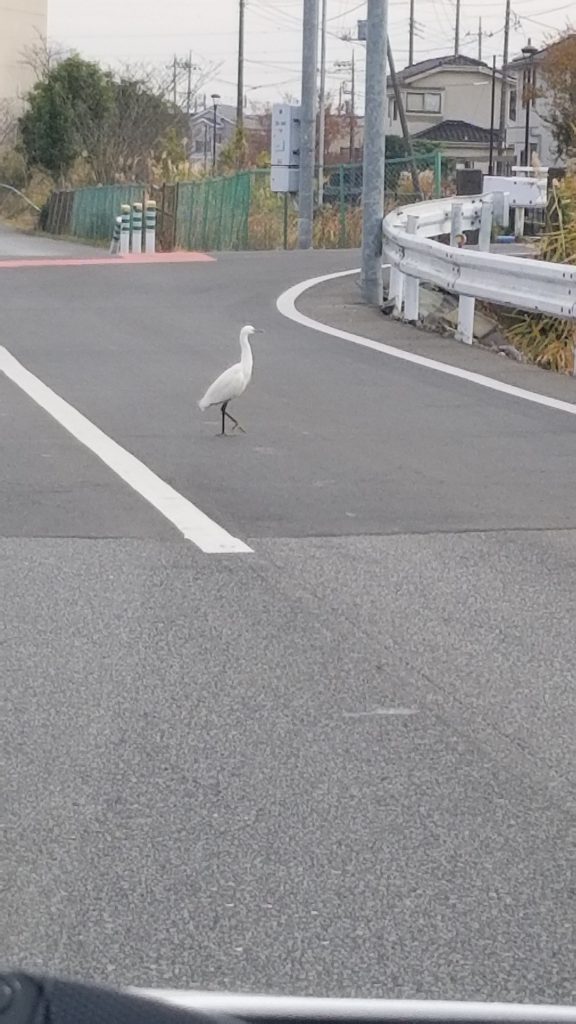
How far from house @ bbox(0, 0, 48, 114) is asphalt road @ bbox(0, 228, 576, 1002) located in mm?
75963

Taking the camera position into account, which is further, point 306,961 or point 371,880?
point 371,880

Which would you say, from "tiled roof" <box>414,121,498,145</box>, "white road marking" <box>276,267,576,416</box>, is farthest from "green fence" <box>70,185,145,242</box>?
"tiled roof" <box>414,121,498,145</box>

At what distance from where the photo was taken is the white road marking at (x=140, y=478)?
8086 millimetres

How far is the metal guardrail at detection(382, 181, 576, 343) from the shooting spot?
49.6 ft

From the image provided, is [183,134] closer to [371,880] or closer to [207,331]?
[207,331]

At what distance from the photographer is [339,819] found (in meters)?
4.55

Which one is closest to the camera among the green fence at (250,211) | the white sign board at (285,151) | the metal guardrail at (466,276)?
the metal guardrail at (466,276)

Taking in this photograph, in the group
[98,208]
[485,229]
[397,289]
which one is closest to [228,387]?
[397,289]

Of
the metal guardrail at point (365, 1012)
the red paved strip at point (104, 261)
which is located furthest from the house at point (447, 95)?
the metal guardrail at point (365, 1012)

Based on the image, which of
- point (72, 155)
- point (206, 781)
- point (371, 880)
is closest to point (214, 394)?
point (206, 781)

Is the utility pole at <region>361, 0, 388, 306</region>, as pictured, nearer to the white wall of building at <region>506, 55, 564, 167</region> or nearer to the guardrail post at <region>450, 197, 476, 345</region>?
the guardrail post at <region>450, 197, 476, 345</region>

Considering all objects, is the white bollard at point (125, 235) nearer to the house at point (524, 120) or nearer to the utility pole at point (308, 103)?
the utility pole at point (308, 103)

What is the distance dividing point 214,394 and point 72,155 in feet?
174

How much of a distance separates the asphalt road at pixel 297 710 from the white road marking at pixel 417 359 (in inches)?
45.7
